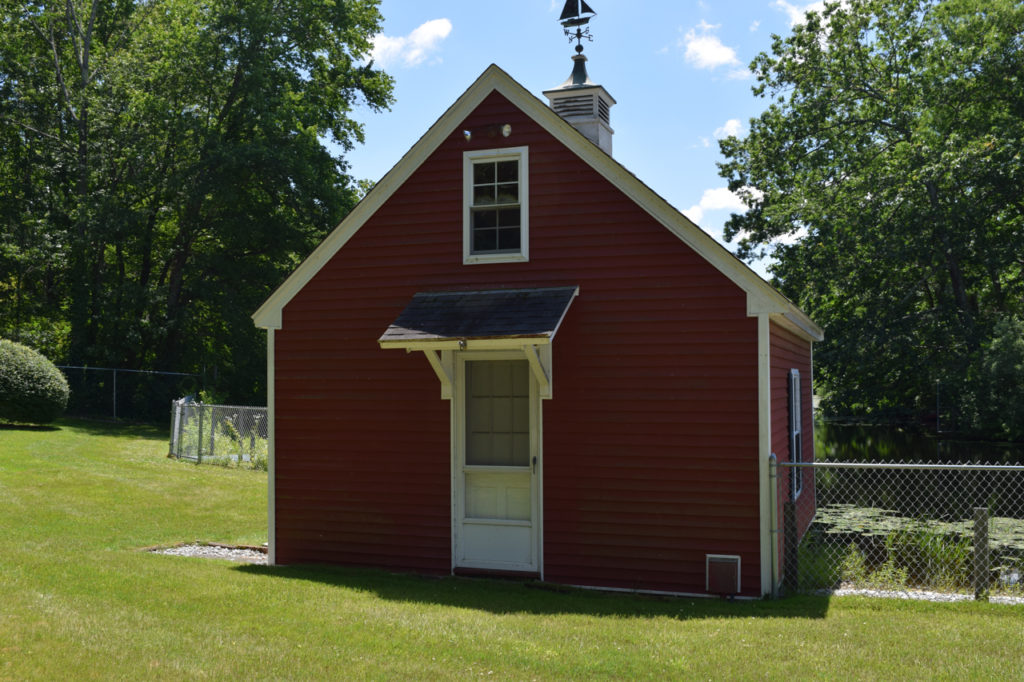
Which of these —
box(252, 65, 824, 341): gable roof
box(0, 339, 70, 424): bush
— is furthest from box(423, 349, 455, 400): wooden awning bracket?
box(0, 339, 70, 424): bush

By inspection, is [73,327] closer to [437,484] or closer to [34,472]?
[34,472]

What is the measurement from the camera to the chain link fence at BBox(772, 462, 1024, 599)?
374 inches

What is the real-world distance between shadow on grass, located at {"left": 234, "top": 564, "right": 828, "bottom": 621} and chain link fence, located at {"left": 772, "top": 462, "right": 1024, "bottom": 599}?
956 millimetres

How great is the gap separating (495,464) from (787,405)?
432cm

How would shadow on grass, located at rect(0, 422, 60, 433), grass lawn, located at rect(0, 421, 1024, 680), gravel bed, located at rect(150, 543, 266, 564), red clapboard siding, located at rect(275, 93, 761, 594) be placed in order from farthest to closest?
shadow on grass, located at rect(0, 422, 60, 433) → gravel bed, located at rect(150, 543, 266, 564) → red clapboard siding, located at rect(275, 93, 761, 594) → grass lawn, located at rect(0, 421, 1024, 680)

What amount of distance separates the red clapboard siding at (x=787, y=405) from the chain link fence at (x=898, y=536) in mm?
62

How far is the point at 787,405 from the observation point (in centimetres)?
1209

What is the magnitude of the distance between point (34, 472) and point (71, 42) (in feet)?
74.3

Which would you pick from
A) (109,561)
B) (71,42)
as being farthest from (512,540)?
(71,42)

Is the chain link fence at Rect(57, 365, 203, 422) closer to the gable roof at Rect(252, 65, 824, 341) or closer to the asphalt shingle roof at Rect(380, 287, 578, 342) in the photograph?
the gable roof at Rect(252, 65, 824, 341)

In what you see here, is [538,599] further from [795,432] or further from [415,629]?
[795,432]

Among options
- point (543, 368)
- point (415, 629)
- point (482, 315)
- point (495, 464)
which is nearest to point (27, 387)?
point (495, 464)

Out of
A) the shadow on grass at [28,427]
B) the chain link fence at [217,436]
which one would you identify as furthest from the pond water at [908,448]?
the shadow on grass at [28,427]

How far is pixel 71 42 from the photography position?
33.1 meters
